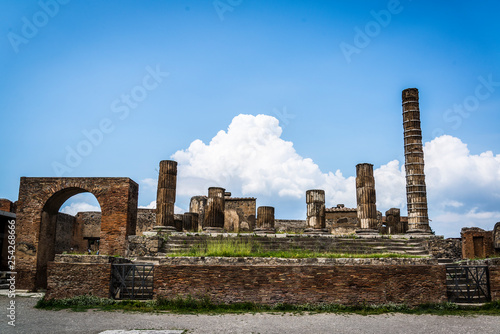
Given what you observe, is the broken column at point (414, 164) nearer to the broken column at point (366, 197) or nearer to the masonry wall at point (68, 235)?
the broken column at point (366, 197)

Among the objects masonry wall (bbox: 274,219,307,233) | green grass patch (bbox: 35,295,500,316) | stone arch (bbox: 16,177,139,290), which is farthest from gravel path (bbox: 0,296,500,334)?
masonry wall (bbox: 274,219,307,233)

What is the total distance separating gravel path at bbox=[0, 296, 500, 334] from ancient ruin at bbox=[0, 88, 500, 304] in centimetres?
93

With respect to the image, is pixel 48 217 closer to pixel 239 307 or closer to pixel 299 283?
pixel 239 307

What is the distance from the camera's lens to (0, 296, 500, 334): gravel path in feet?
23.8

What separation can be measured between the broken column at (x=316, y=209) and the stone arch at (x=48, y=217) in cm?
731

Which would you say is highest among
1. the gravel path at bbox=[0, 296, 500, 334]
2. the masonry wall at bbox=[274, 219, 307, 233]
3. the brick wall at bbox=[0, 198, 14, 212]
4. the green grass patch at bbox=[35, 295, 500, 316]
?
the brick wall at bbox=[0, 198, 14, 212]

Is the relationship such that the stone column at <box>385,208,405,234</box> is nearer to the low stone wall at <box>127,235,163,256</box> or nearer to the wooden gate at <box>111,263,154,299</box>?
the low stone wall at <box>127,235,163,256</box>

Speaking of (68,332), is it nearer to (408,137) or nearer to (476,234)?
(408,137)

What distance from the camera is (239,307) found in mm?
9172

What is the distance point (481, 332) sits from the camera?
7133 millimetres

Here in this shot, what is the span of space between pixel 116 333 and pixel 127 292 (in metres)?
3.08

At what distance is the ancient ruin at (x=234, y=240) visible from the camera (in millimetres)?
9422

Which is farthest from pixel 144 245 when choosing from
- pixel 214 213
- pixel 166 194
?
pixel 214 213

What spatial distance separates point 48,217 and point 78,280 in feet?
24.6
